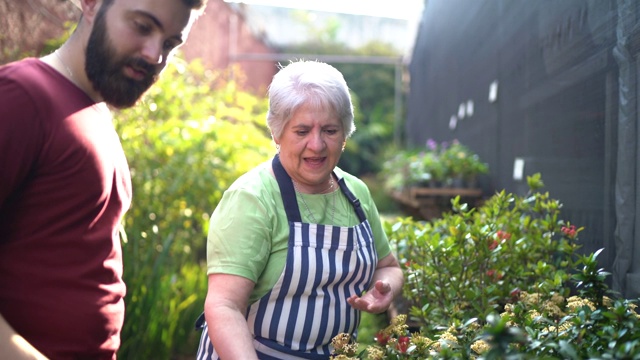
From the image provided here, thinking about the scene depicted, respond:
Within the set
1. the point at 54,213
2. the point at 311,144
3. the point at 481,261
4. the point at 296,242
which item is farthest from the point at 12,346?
the point at 481,261

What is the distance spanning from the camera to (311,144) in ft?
6.78

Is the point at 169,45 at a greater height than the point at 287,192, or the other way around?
the point at 169,45

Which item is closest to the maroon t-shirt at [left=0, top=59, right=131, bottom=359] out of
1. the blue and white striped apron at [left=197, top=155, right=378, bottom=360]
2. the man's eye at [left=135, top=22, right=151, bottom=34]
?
the man's eye at [left=135, top=22, right=151, bottom=34]

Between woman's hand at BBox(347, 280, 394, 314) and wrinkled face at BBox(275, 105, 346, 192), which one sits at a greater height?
wrinkled face at BBox(275, 105, 346, 192)

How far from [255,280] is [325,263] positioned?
22cm

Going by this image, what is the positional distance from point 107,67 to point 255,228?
58 centimetres

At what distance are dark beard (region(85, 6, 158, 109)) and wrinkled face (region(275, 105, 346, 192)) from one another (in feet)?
1.59

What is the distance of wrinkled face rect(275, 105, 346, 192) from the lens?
207cm

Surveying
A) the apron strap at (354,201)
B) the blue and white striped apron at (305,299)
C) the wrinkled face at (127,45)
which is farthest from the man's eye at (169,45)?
the apron strap at (354,201)

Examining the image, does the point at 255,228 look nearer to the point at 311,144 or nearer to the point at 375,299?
the point at 311,144

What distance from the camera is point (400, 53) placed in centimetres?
2500

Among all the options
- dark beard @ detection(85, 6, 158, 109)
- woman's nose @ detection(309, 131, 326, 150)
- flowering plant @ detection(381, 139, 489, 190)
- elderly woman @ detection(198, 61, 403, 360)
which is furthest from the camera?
flowering plant @ detection(381, 139, 489, 190)

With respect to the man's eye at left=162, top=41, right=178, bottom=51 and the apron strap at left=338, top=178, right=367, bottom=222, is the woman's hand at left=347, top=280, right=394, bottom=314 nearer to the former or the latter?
the apron strap at left=338, top=178, right=367, bottom=222

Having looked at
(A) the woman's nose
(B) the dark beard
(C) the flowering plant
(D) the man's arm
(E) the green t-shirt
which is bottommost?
(D) the man's arm
